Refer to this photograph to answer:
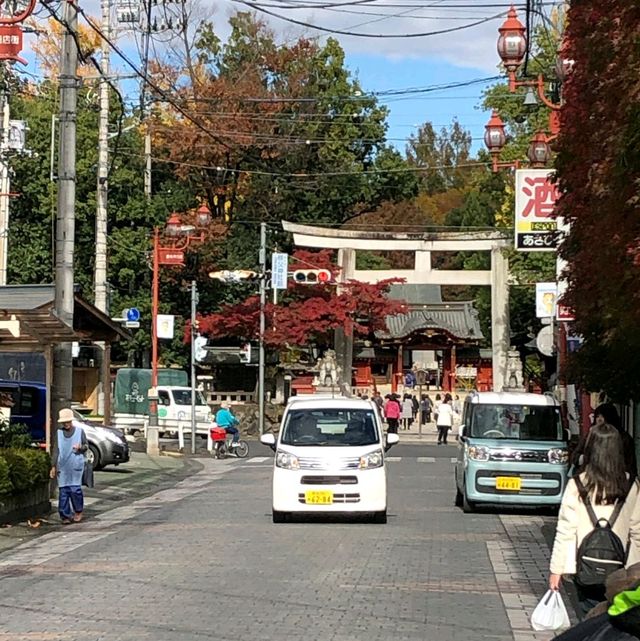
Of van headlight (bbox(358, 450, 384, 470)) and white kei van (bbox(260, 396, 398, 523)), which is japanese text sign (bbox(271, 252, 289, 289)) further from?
van headlight (bbox(358, 450, 384, 470))

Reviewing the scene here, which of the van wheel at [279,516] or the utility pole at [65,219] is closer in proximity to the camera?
the van wheel at [279,516]

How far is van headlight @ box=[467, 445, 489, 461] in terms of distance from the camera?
19.7 m

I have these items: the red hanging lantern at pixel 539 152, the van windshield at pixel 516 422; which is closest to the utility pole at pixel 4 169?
the red hanging lantern at pixel 539 152

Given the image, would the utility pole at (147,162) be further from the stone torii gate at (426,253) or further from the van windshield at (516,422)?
the van windshield at (516,422)

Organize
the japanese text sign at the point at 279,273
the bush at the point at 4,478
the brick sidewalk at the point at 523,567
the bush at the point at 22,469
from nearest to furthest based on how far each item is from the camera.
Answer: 1. the brick sidewalk at the point at 523,567
2. the bush at the point at 4,478
3. the bush at the point at 22,469
4. the japanese text sign at the point at 279,273

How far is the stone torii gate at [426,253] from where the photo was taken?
163ft

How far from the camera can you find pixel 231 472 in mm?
30594

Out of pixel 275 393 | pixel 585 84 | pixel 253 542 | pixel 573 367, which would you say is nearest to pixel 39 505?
pixel 253 542

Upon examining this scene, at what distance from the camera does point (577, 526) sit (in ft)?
25.5

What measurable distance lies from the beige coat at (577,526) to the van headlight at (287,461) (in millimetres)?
10308

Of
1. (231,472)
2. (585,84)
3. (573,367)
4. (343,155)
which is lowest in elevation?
(231,472)

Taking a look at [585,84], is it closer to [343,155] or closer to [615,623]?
[615,623]

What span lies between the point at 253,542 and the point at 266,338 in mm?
32474

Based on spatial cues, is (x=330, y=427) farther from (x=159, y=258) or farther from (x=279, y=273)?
(x=279, y=273)
